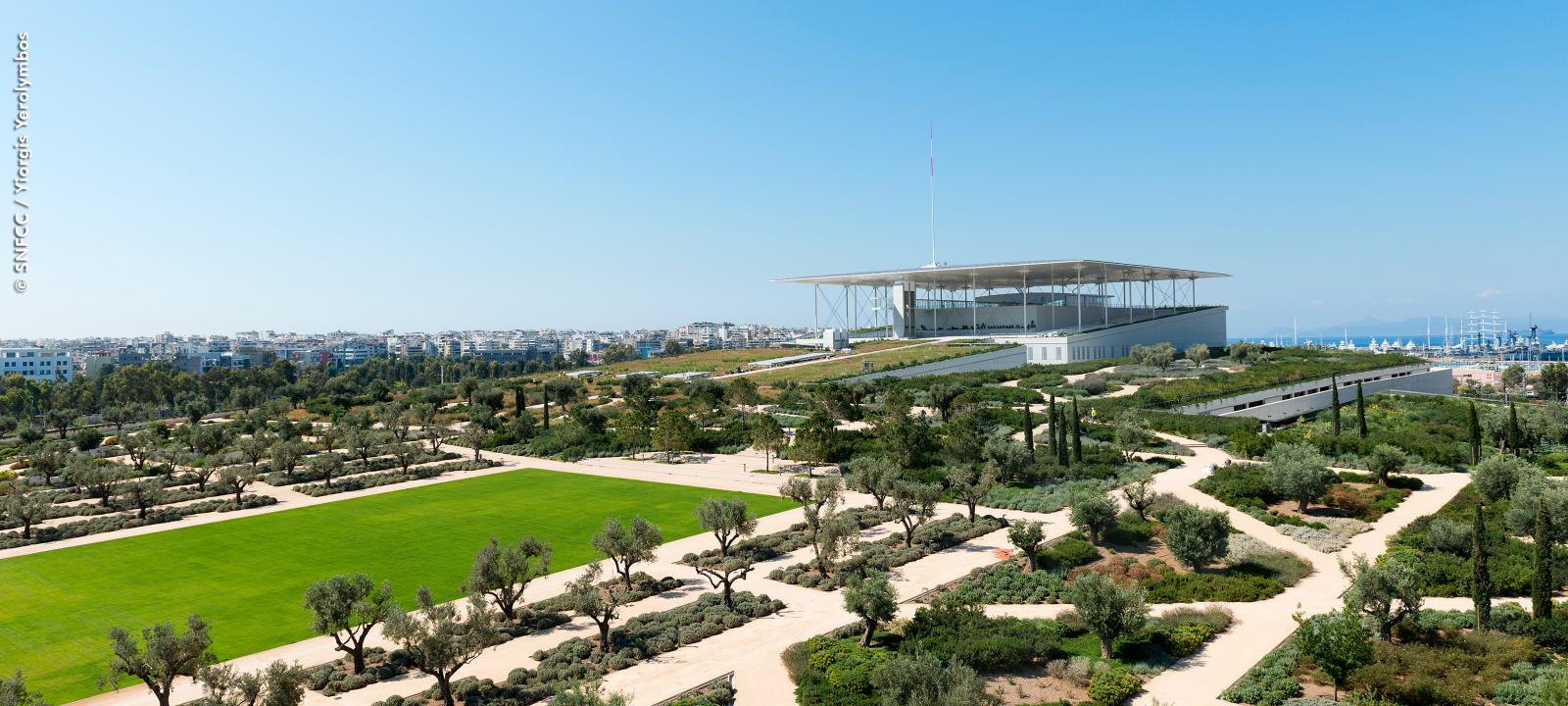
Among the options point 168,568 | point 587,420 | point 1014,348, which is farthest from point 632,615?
point 1014,348

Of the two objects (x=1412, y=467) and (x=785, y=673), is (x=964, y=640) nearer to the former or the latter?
(x=785, y=673)

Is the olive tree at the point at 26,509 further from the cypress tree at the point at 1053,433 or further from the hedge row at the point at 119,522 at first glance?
the cypress tree at the point at 1053,433

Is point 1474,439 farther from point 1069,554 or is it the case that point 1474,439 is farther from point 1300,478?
point 1069,554

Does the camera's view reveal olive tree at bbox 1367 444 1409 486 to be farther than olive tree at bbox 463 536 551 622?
Yes

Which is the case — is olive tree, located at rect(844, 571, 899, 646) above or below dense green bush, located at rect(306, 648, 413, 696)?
above

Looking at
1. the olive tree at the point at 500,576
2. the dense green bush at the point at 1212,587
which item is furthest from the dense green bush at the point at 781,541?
the dense green bush at the point at 1212,587

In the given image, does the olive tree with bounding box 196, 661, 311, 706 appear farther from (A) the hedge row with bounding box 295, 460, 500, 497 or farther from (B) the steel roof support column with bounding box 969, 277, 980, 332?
(B) the steel roof support column with bounding box 969, 277, 980, 332

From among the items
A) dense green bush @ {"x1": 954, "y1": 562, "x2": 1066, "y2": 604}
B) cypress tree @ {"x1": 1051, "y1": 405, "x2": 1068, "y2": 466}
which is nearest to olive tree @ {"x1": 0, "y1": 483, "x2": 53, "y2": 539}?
dense green bush @ {"x1": 954, "y1": 562, "x2": 1066, "y2": 604}
